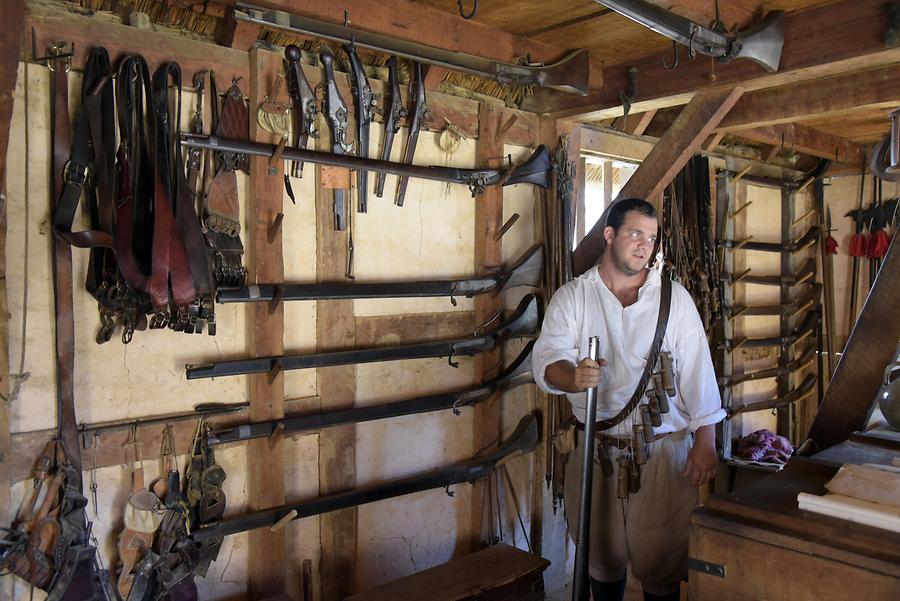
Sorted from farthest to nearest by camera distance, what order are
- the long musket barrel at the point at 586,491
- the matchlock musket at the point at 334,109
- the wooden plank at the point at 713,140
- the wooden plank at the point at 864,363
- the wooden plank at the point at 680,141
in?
the wooden plank at the point at 713,140 < the wooden plank at the point at 680,141 < the matchlock musket at the point at 334,109 < the long musket barrel at the point at 586,491 < the wooden plank at the point at 864,363

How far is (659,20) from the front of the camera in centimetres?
255

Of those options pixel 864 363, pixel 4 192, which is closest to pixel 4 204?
pixel 4 192

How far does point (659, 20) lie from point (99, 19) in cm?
200

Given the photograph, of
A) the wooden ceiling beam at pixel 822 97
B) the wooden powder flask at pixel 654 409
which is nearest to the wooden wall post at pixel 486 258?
the wooden powder flask at pixel 654 409

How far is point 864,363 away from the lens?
2.39m

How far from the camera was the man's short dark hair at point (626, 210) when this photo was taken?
9.48 ft

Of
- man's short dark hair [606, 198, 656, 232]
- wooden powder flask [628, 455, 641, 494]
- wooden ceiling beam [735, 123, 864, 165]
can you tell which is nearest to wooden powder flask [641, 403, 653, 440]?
wooden powder flask [628, 455, 641, 494]

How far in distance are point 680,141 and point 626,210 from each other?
0.84 m

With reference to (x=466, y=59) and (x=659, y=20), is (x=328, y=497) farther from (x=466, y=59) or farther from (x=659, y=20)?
(x=659, y=20)

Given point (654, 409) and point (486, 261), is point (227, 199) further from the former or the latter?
point (654, 409)

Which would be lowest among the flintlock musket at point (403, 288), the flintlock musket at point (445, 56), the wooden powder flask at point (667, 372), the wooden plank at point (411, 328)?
the wooden powder flask at point (667, 372)

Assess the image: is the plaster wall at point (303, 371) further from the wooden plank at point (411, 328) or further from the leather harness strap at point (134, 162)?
the leather harness strap at point (134, 162)

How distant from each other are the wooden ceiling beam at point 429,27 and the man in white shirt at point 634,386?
3.39ft

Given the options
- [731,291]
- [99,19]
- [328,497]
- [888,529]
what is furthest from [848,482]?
[731,291]
